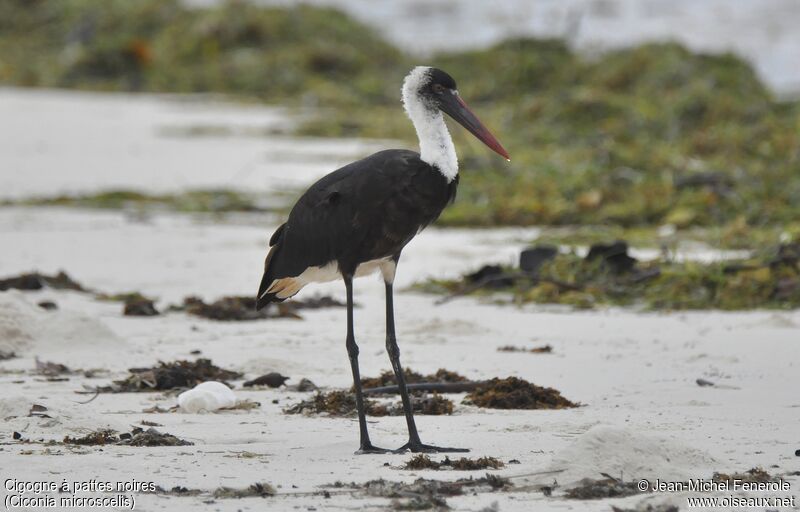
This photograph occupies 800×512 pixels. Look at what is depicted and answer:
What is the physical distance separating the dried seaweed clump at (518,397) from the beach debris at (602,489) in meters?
1.44

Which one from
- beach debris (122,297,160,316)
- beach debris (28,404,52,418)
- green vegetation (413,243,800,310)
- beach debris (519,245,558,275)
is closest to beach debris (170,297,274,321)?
beach debris (122,297,160,316)

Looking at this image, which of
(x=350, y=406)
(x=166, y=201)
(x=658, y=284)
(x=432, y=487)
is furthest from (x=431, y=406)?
(x=166, y=201)

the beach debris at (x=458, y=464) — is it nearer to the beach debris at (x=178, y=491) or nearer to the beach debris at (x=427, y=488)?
the beach debris at (x=427, y=488)

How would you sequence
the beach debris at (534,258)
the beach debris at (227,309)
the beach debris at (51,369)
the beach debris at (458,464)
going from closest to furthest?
1. the beach debris at (458,464)
2. the beach debris at (51,369)
3. the beach debris at (227,309)
4. the beach debris at (534,258)

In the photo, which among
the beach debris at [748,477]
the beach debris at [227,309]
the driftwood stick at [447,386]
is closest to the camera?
the beach debris at [748,477]

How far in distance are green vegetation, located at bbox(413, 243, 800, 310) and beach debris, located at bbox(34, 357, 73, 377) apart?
282 cm

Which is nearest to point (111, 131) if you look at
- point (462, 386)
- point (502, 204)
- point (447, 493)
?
point (502, 204)

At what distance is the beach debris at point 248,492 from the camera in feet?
15.2

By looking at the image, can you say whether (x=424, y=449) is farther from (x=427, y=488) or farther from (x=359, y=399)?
(x=427, y=488)

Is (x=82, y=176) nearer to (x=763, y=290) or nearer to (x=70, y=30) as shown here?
(x=763, y=290)

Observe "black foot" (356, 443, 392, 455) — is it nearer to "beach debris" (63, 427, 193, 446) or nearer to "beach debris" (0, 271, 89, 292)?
"beach debris" (63, 427, 193, 446)

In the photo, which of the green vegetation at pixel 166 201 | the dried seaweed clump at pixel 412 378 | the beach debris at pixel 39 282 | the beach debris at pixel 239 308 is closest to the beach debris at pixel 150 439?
the dried seaweed clump at pixel 412 378

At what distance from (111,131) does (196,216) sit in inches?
237

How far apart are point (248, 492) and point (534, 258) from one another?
5.13 meters
